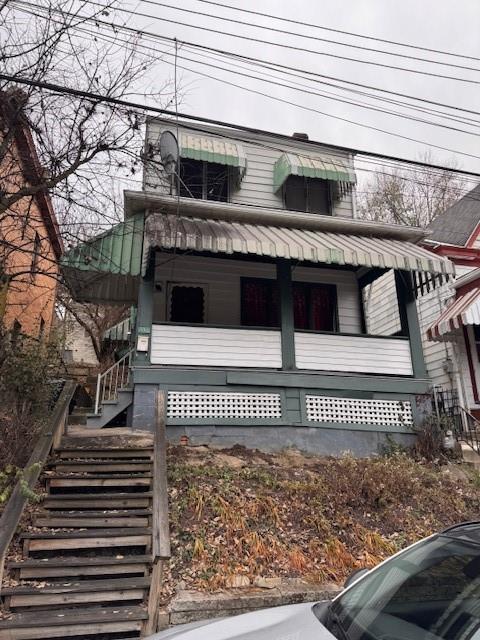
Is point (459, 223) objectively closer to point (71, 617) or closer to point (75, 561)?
point (75, 561)

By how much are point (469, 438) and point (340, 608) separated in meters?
8.31

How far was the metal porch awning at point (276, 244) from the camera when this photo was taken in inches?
334

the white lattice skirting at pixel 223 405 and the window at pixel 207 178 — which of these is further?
the window at pixel 207 178

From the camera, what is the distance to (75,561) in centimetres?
474

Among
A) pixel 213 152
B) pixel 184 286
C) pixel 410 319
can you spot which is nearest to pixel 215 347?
pixel 184 286

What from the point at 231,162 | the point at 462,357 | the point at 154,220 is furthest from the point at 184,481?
the point at 462,357

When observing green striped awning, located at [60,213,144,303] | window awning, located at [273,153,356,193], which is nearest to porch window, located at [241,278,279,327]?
window awning, located at [273,153,356,193]

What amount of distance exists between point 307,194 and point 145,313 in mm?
5906

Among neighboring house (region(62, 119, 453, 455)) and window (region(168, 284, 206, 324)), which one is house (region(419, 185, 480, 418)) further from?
window (region(168, 284, 206, 324))

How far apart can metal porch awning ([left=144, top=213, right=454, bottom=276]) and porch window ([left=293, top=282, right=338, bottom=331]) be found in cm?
217

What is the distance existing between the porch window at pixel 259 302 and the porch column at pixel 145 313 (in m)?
3.01

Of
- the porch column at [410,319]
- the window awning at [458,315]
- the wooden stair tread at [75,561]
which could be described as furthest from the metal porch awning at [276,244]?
the wooden stair tread at [75,561]

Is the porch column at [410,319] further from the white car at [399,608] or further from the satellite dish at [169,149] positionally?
the white car at [399,608]

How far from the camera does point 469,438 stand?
9391mm
